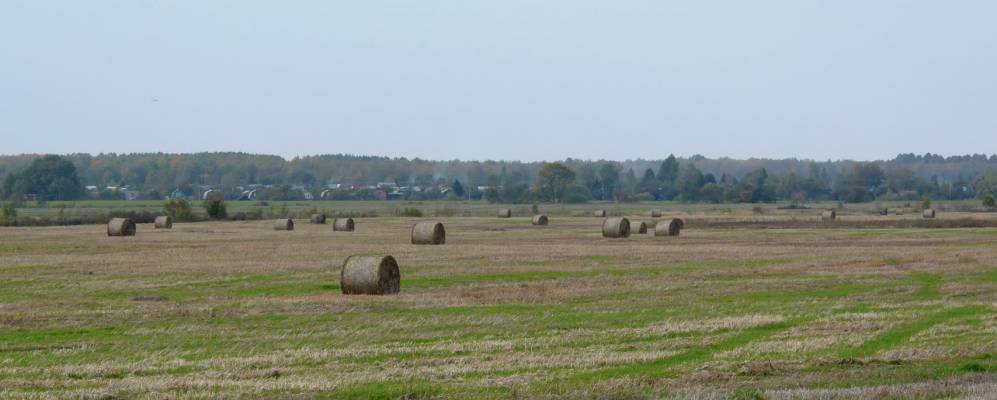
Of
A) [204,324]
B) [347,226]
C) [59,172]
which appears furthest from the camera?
[59,172]

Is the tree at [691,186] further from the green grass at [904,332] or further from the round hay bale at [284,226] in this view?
the green grass at [904,332]

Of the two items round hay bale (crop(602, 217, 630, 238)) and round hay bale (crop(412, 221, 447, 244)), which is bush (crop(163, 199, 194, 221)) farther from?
A: round hay bale (crop(412, 221, 447, 244))

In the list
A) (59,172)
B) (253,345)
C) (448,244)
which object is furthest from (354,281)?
(59,172)

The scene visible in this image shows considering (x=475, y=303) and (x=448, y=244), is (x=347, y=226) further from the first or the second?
(x=475, y=303)

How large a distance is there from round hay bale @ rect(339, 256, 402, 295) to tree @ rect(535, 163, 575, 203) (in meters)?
143

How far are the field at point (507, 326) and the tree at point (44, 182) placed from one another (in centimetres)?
11901

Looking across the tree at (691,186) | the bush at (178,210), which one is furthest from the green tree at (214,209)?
the tree at (691,186)

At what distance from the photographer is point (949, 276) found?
31.4 meters

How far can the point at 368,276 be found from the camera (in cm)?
2653

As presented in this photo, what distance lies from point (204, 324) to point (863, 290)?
13.9m

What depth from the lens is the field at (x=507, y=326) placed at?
14062 millimetres

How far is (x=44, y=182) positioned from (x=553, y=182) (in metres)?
61.0

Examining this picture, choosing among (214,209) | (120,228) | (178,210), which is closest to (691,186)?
(214,209)

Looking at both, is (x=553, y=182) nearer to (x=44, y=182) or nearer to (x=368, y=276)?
(x=44, y=182)
